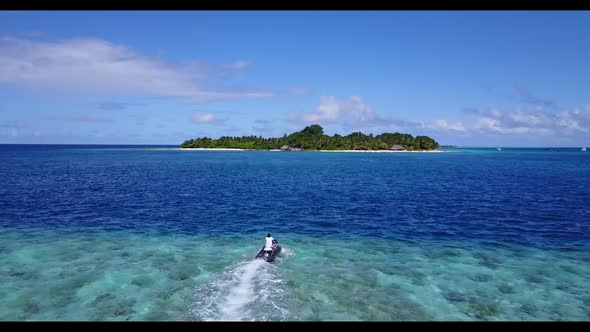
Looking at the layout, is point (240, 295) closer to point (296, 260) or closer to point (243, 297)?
point (243, 297)

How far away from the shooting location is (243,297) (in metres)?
22.4

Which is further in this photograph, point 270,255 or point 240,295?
point 270,255

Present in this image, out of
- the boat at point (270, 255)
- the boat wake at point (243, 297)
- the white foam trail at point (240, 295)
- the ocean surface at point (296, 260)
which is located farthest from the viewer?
the boat at point (270, 255)

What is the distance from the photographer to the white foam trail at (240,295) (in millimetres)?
20453

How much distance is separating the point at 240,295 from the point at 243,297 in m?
0.37

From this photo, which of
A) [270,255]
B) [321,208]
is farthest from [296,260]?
[321,208]

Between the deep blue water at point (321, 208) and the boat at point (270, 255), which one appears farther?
the deep blue water at point (321, 208)

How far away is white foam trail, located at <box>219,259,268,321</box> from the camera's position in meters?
20.5

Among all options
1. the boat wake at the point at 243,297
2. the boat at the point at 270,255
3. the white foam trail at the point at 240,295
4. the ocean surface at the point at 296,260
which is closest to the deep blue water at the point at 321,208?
the ocean surface at the point at 296,260

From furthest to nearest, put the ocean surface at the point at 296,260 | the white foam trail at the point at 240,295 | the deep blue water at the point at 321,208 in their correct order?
1. the deep blue water at the point at 321,208
2. the ocean surface at the point at 296,260
3. the white foam trail at the point at 240,295

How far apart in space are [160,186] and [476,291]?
68.5m

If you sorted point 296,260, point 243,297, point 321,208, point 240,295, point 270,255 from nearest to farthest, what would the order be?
point 243,297 < point 240,295 < point 270,255 < point 296,260 < point 321,208

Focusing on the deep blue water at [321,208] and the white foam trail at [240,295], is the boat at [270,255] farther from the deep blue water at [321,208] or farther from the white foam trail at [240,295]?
the deep blue water at [321,208]
